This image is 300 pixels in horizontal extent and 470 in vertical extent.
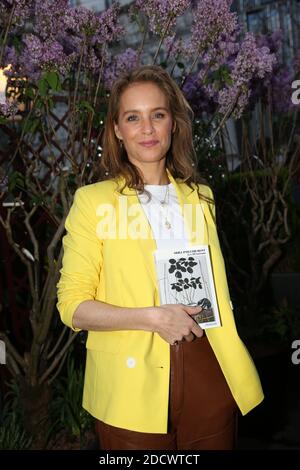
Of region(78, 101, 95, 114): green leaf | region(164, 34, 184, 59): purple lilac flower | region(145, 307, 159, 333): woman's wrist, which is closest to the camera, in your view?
region(145, 307, 159, 333): woman's wrist

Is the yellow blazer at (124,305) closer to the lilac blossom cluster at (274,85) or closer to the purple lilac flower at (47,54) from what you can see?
the purple lilac flower at (47,54)

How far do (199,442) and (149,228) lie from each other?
713 millimetres

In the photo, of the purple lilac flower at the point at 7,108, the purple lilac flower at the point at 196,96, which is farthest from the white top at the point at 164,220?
the purple lilac flower at the point at 196,96

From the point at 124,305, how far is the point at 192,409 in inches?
15.5

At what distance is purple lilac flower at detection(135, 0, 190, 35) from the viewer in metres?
2.67

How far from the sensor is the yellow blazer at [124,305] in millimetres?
1673

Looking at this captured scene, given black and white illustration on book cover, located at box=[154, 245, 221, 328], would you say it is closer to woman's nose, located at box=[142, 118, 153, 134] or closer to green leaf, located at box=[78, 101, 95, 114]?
woman's nose, located at box=[142, 118, 153, 134]

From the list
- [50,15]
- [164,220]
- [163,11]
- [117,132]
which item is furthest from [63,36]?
[164,220]

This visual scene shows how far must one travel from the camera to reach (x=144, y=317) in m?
1.57

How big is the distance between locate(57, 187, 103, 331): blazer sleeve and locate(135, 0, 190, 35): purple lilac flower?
140 cm

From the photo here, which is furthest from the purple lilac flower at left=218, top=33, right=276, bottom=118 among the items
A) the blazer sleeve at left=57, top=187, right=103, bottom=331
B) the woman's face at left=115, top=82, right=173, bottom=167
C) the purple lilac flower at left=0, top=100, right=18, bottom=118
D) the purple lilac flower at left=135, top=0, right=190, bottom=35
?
the blazer sleeve at left=57, top=187, right=103, bottom=331

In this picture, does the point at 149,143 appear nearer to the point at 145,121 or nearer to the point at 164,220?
the point at 145,121
